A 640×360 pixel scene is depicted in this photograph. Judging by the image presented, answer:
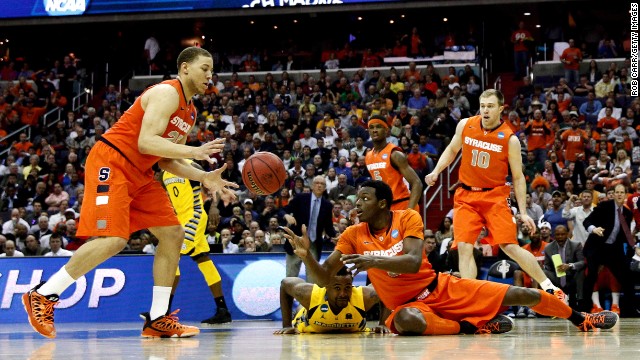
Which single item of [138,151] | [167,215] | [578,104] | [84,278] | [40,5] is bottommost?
[84,278]

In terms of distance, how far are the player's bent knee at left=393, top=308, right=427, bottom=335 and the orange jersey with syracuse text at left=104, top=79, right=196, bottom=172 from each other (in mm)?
2266

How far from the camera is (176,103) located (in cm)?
755

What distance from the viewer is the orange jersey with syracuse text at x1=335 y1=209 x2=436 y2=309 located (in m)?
7.39

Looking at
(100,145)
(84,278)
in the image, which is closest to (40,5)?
(84,278)

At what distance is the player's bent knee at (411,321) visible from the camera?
7.34 metres

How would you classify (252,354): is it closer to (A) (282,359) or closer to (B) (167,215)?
(A) (282,359)

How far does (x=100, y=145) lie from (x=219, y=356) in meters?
2.66

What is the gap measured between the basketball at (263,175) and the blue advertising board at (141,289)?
536 cm

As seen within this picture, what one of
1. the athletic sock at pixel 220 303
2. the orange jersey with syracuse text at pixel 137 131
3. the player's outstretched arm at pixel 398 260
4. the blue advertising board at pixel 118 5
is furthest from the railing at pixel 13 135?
the player's outstretched arm at pixel 398 260

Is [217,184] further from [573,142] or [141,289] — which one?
[573,142]

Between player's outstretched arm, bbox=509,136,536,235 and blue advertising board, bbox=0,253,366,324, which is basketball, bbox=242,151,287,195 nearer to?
player's outstretched arm, bbox=509,136,536,235

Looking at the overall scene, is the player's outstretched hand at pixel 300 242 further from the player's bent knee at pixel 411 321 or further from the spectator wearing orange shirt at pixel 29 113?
the spectator wearing orange shirt at pixel 29 113

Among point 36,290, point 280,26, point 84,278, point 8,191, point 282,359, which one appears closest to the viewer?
point 282,359

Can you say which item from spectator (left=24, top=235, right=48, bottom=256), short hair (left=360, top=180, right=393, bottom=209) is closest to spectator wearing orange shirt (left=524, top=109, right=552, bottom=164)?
spectator (left=24, top=235, right=48, bottom=256)
